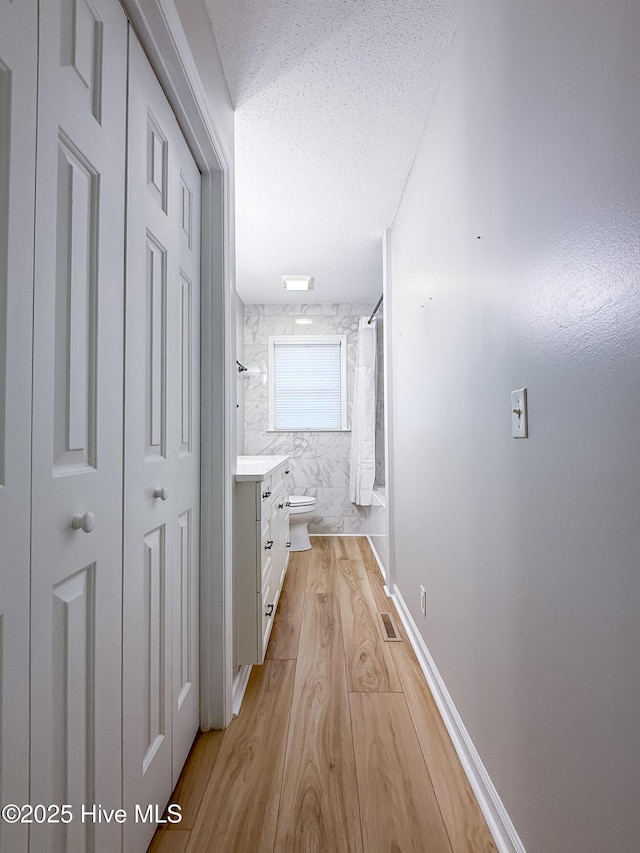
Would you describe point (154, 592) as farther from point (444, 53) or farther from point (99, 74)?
point (444, 53)

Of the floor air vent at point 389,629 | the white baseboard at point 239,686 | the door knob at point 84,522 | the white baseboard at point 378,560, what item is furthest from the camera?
the white baseboard at point 378,560

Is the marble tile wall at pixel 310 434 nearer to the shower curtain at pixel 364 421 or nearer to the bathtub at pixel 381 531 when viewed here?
the shower curtain at pixel 364 421

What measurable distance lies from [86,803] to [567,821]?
89cm

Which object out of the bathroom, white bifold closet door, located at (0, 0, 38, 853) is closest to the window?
the bathroom


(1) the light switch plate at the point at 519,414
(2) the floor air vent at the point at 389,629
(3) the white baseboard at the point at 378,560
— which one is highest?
(1) the light switch plate at the point at 519,414

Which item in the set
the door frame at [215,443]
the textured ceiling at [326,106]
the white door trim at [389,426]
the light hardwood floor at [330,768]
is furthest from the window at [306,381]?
the door frame at [215,443]

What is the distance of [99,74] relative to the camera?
0.88 metres

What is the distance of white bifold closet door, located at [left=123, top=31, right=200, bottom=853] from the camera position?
3.37 feet

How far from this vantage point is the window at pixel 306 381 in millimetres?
4582

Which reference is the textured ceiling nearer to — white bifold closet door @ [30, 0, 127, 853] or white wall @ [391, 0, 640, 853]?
white wall @ [391, 0, 640, 853]

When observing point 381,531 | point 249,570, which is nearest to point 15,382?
point 249,570

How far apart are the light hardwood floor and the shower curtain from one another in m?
2.02

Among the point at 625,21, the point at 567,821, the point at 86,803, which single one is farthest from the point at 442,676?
the point at 625,21

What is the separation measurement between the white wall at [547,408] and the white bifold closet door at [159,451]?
0.88 meters
